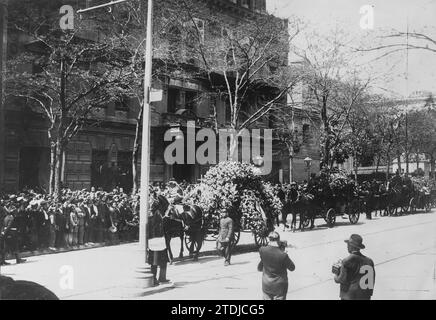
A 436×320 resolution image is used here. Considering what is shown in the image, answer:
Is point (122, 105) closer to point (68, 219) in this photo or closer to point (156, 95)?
point (68, 219)

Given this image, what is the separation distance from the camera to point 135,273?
34.0 feet

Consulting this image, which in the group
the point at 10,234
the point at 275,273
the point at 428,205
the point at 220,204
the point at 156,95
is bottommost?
the point at 428,205

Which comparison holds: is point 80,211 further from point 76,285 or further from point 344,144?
point 344,144

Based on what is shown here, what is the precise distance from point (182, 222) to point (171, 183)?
22.1ft

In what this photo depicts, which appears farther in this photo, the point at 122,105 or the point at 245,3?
the point at 245,3

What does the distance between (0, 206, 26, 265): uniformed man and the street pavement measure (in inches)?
18.8

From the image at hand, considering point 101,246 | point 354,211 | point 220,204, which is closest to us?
point 220,204

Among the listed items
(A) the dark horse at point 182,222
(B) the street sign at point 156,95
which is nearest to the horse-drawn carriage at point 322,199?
(A) the dark horse at point 182,222

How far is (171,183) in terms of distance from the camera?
21000 millimetres

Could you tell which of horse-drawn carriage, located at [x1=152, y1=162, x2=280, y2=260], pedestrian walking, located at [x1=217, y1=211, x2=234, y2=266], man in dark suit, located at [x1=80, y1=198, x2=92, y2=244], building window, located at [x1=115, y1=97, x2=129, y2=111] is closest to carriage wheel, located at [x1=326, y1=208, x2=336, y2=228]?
horse-drawn carriage, located at [x1=152, y1=162, x2=280, y2=260]

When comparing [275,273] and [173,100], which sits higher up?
[173,100]

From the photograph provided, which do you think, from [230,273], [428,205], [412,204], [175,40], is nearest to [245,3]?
[175,40]

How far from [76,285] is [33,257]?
4.24 meters
